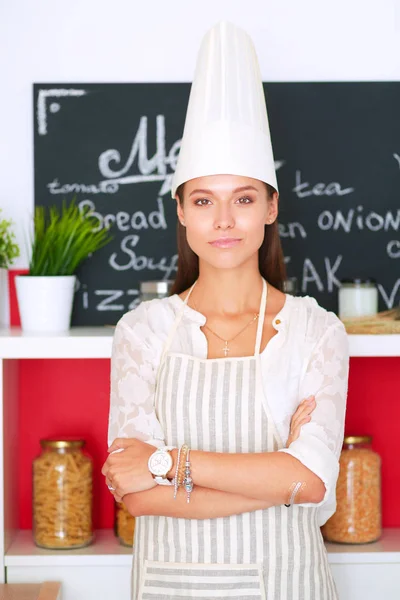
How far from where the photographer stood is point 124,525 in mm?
1917

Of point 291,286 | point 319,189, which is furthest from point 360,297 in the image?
point 319,189

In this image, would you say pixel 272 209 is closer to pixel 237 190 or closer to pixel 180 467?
pixel 237 190

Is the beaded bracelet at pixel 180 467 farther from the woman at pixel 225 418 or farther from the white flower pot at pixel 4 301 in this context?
the white flower pot at pixel 4 301

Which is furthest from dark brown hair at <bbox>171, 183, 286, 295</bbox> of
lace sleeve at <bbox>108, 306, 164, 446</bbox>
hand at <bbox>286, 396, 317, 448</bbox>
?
hand at <bbox>286, 396, 317, 448</bbox>

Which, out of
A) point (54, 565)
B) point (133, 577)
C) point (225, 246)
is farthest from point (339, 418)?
point (54, 565)

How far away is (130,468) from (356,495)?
0.69m

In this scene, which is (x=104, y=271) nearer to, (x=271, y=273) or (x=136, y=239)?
(x=136, y=239)

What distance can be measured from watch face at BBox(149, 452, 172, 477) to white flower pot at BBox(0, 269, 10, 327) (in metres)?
0.82

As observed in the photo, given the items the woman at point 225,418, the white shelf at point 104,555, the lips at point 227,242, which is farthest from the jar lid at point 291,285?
the white shelf at point 104,555

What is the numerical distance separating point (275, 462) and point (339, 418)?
14 cm

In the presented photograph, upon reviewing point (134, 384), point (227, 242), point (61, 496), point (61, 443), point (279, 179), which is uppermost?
point (279, 179)

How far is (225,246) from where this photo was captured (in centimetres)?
146

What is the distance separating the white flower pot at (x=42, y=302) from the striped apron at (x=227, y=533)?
0.49 meters

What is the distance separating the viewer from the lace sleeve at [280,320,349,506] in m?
1.35
